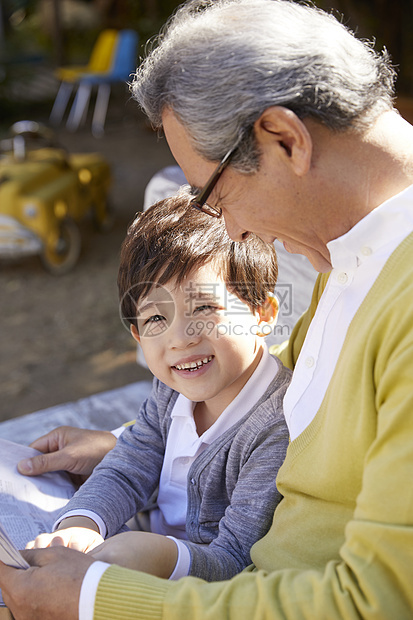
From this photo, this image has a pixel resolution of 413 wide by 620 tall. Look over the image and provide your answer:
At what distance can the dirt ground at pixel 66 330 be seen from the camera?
14.4ft

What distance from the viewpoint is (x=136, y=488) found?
1788mm

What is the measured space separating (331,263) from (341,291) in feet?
0.29

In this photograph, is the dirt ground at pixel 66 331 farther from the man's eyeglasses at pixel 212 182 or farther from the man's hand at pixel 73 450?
the man's eyeglasses at pixel 212 182

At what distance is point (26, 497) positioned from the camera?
1.81 meters

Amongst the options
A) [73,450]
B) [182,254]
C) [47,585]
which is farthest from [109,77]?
[47,585]

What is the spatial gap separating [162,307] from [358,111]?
68cm

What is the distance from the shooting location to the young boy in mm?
1535

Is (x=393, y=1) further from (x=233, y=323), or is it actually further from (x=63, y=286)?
(x=233, y=323)

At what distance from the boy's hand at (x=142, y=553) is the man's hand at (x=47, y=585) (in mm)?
64

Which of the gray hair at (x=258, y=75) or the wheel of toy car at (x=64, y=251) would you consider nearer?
the gray hair at (x=258, y=75)

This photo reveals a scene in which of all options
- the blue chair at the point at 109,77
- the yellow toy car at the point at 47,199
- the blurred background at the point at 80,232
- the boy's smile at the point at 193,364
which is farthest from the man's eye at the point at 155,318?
the blue chair at the point at 109,77

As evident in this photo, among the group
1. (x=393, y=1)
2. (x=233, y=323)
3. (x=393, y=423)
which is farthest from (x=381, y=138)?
(x=393, y=1)

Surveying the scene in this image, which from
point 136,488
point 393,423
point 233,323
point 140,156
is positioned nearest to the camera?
point 393,423

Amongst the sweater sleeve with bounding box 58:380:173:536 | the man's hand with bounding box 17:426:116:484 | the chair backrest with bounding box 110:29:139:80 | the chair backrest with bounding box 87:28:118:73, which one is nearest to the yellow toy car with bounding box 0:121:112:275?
the man's hand with bounding box 17:426:116:484
